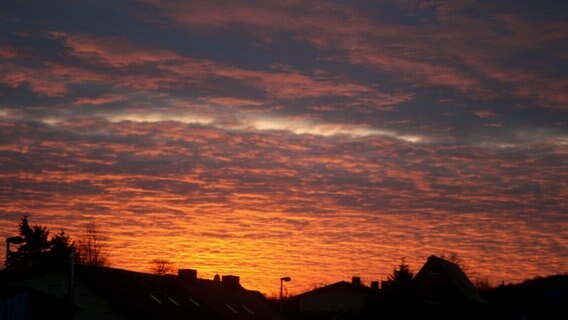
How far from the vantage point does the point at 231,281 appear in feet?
302

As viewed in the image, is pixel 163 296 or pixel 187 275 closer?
pixel 163 296

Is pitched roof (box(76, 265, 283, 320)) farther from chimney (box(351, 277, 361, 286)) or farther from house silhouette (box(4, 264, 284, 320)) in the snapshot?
A: chimney (box(351, 277, 361, 286))

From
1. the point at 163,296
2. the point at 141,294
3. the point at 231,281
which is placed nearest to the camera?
the point at 141,294

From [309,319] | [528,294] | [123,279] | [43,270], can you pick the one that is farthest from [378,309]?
[309,319]

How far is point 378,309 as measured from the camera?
62.6m

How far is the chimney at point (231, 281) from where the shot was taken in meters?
91.4

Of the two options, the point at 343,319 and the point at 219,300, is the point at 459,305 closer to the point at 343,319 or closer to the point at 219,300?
the point at 343,319

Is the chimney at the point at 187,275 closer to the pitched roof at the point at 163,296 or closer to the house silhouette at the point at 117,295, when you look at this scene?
the pitched roof at the point at 163,296

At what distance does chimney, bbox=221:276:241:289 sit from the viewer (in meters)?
91.4

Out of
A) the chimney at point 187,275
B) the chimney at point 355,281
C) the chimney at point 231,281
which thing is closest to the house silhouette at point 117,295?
the chimney at point 187,275

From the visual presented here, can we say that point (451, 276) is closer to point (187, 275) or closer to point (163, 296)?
point (187, 275)

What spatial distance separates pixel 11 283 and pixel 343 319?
33.9 m

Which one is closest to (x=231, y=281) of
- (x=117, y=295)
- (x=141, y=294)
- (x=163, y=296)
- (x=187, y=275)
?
(x=187, y=275)

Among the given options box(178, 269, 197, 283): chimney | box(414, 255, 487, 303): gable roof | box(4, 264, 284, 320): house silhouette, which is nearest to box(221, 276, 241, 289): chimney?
box(178, 269, 197, 283): chimney
